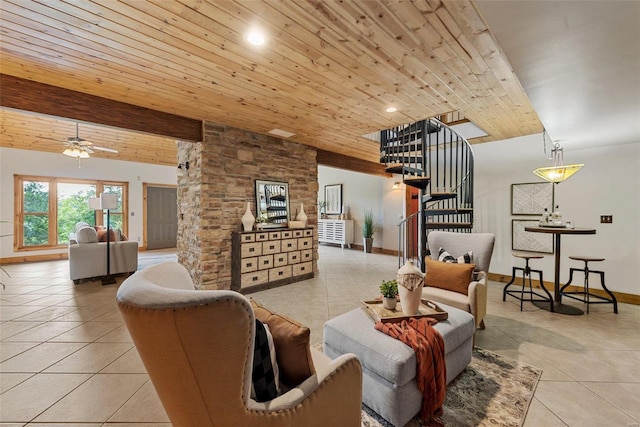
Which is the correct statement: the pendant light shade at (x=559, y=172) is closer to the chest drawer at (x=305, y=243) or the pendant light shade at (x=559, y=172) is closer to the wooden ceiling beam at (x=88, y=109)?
the chest drawer at (x=305, y=243)

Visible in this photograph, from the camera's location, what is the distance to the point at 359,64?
221 centimetres

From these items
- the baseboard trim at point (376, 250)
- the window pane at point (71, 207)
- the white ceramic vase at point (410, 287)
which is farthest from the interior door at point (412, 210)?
the window pane at point (71, 207)

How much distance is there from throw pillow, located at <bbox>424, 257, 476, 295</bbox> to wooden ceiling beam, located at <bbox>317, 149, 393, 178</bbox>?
3191mm

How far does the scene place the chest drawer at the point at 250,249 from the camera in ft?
12.7

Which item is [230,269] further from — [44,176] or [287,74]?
[44,176]

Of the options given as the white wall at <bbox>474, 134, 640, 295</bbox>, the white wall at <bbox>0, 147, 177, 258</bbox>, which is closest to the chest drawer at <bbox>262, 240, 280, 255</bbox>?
the white wall at <bbox>474, 134, 640, 295</bbox>

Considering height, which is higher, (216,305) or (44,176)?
(44,176)

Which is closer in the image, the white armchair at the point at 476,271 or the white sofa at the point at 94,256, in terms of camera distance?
the white armchair at the point at 476,271

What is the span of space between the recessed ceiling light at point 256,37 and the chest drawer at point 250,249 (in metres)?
2.67

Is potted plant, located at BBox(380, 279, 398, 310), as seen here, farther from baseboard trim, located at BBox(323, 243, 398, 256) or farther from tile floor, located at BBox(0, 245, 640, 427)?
baseboard trim, located at BBox(323, 243, 398, 256)

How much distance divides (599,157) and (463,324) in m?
3.82

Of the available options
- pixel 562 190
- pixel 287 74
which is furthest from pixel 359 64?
pixel 562 190

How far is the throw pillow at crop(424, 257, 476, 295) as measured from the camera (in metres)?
2.61

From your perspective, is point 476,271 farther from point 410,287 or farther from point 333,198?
point 333,198
